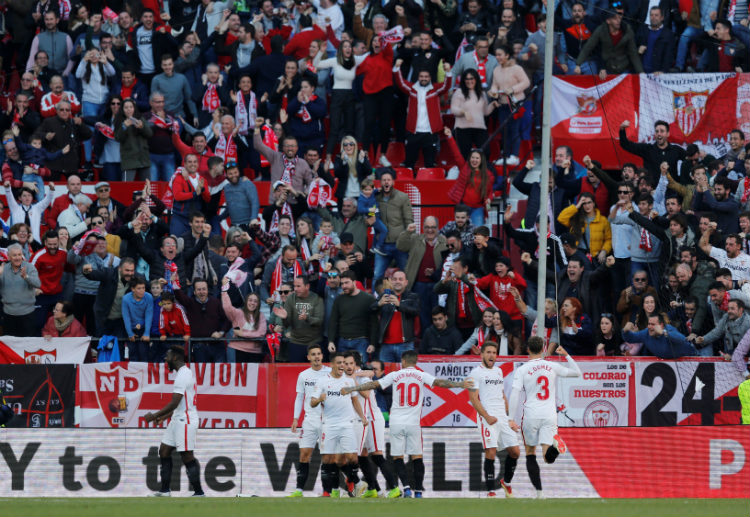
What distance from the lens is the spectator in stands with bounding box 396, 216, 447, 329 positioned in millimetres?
20094

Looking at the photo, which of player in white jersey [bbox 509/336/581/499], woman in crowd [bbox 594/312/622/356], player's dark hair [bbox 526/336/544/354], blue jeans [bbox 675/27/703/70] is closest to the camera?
player in white jersey [bbox 509/336/581/499]

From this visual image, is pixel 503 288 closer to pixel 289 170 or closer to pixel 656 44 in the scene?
pixel 289 170

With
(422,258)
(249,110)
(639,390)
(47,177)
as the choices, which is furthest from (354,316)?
(47,177)

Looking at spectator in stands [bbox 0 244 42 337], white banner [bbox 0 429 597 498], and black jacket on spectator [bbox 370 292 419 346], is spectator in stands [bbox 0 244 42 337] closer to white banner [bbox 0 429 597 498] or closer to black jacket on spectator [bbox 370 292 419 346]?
white banner [bbox 0 429 597 498]

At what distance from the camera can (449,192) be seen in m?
21.5

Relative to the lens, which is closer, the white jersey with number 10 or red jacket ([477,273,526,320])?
the white jersey with number 10

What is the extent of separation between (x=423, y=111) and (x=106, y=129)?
18.4 ft

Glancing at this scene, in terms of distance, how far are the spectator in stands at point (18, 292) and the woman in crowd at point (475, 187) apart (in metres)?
6.74

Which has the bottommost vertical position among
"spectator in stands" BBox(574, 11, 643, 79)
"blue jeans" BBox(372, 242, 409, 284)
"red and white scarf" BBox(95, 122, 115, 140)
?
"blue jeans" BBox(372, 242, 409, 284)

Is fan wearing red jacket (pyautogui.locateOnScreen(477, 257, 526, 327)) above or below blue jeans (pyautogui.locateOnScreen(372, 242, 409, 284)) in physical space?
below

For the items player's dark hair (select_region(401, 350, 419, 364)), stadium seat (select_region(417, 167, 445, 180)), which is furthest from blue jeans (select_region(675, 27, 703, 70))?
player's dark hair (select_region(401, 350, 419, 364))

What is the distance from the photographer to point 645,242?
64.0 ft

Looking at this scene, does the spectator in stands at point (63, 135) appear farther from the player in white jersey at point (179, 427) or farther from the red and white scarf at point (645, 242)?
the red and white scarf at point (645, 242)

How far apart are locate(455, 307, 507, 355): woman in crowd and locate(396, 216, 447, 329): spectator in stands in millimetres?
1036
